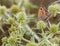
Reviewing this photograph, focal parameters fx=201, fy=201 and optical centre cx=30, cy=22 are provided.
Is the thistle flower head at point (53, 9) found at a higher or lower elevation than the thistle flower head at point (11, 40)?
higher

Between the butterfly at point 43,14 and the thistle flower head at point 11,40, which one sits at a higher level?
the butterfly at point 43,14

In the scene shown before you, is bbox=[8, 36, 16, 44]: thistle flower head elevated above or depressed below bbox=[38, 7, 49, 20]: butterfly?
below

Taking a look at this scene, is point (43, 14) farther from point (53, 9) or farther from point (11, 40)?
point (11, 40)

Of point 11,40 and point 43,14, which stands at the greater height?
point 43,14

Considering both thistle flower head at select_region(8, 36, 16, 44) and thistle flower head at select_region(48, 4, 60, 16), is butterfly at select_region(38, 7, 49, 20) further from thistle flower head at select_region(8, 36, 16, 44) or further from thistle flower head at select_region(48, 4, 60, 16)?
thistle flower head at select_region(8, 36, 16, 44)

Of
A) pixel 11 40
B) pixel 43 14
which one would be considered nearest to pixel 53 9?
pixel 43 14

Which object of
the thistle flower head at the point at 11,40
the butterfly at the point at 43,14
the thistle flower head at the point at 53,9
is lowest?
the thistle flower head at the point at 11,40

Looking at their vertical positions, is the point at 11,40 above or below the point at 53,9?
below

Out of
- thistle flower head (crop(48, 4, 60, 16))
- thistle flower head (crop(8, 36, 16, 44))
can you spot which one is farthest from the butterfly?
thistle flower head (crop(8, 36, 16, 44))

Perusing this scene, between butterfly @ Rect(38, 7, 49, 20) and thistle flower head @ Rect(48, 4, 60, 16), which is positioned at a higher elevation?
thistle flower head @ Rect(48, 4, 60, 16)

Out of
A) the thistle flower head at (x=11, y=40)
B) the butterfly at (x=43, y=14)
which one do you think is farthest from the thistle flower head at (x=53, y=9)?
the thistle flower head at (x=11, y=40)

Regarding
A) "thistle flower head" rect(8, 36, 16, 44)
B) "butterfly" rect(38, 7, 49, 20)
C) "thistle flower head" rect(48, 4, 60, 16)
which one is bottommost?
"thistle flower head" rect(8, 36, 16, 44)

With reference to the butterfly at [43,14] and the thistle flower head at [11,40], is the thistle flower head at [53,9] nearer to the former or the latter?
the butterfly at [43,14]
